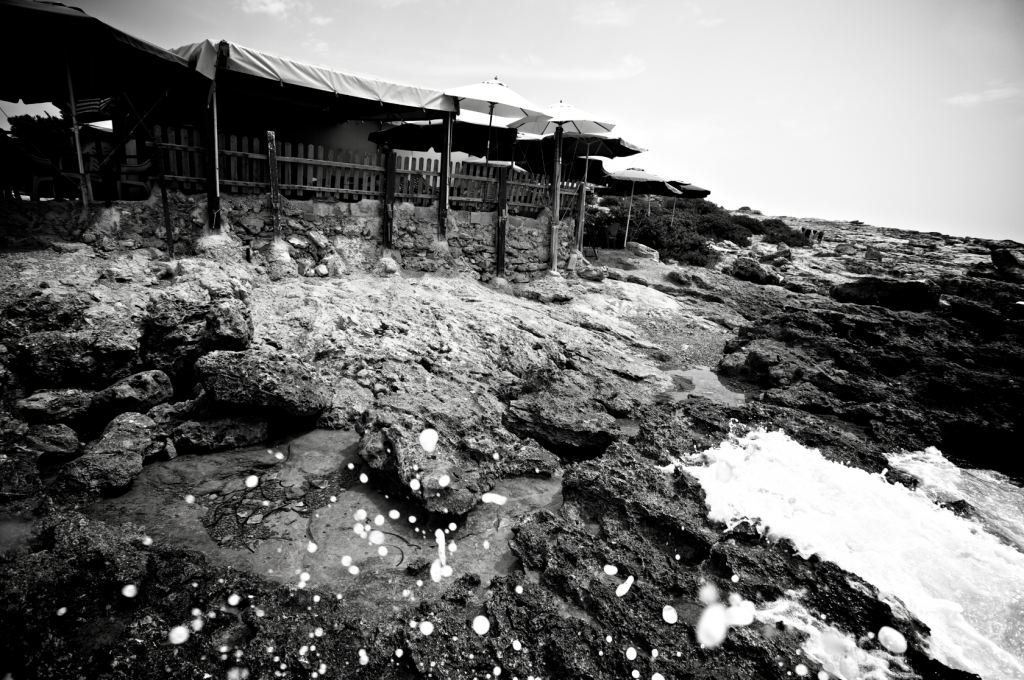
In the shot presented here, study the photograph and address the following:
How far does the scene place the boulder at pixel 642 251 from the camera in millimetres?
16797

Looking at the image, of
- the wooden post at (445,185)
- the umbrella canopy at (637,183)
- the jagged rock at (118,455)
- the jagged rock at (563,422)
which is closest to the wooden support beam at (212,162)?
the wooden post at (445,185)

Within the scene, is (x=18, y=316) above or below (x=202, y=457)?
above

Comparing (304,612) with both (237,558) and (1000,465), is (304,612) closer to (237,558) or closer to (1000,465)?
(237,558)

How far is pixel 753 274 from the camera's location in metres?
15.6

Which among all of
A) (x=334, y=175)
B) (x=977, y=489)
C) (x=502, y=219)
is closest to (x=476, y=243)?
(x=502, y=219)

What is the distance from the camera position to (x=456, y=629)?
2.99m

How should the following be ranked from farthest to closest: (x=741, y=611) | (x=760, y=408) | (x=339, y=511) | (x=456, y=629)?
1. (x=760, y=408)
2. (x=339, y=511)
3. (x=741, y=611)
4. (x=456, y=629)

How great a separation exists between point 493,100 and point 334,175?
324 centimetres

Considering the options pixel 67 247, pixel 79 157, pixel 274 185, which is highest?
pixel 79 157

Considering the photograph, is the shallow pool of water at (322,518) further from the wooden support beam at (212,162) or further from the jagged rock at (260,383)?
the wooden support beam at (212,162)

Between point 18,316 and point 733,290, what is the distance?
14.3 meters

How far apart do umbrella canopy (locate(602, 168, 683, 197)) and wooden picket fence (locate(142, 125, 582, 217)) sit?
279 inches

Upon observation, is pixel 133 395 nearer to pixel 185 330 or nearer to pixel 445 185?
pixel 185 330

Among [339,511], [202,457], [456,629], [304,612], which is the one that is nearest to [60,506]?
[202,457]
